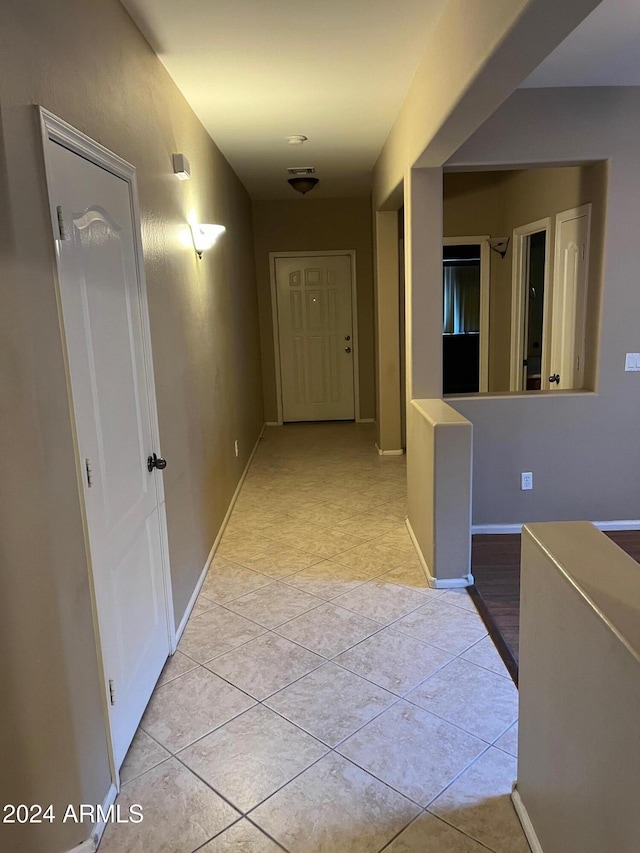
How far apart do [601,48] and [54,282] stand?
278cm

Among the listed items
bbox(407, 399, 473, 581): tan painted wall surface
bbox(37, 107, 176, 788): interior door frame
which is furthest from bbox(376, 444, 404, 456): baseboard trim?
bbox(37, 107, 176, 788): interior door frame

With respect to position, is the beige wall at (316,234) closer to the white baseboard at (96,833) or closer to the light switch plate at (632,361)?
the light switch plate at (632,361)

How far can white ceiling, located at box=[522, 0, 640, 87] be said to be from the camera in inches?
98.6

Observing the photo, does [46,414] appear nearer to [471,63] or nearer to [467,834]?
[467,834]

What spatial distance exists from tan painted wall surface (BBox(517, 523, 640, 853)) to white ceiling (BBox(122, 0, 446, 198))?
2.13m

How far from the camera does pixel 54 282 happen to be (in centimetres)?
156

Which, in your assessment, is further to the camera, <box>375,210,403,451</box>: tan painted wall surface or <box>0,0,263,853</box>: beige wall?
<box>375,210,403,451</box>: tan painted wall surface

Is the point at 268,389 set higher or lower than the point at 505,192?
lower

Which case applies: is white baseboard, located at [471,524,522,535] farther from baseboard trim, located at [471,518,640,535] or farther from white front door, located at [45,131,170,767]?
white front door, located at [45,131,170,767]

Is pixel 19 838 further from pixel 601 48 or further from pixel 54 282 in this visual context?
pixel 601 48

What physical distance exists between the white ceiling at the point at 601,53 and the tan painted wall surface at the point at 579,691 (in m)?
1.95

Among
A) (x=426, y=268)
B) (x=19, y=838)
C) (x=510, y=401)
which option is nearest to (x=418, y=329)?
(x=426, y=268)

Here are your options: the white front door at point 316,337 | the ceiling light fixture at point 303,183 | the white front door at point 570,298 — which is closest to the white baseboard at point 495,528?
the white front door at point 570,298

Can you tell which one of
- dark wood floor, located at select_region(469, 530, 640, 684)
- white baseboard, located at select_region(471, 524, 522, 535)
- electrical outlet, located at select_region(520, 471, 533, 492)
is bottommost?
dark wood floor, located at select_region(469, 530, 640, 684)
